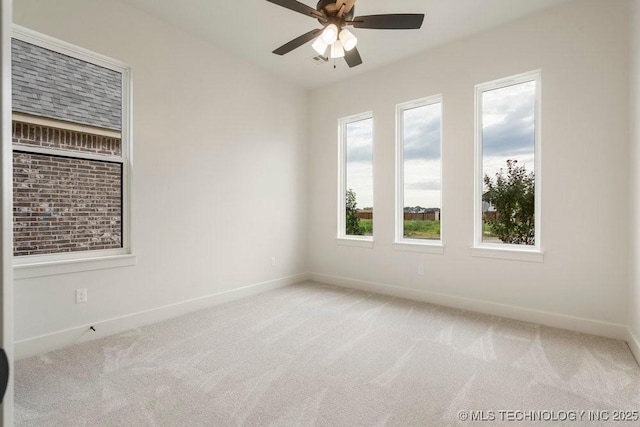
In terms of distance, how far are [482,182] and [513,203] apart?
15.3 inches

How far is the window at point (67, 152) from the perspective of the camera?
8.61 ft

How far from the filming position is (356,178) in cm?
489

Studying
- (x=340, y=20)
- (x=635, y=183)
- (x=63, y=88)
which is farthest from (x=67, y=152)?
(x=635, y=183)

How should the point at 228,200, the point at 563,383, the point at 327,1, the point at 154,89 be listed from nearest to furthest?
the point at 563,383, the point at 327,1, the point at 154,89, the point at 228,200

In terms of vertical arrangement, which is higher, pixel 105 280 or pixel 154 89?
pixel 154 89

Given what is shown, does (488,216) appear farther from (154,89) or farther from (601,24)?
(154,89)

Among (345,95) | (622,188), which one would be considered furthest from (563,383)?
(345,95)

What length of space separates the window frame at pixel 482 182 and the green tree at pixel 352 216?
1.64m

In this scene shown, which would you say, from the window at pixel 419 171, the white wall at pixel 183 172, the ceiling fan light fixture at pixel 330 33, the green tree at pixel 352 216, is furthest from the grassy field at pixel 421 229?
the ceiling fan light fixture at pixel 330 33

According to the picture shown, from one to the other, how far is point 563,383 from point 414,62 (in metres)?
3.59

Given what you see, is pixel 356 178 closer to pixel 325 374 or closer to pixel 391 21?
pixel 391 21

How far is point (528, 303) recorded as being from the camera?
3.36 meters

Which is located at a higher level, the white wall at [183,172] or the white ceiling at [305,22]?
the white ceiling at [305,22]

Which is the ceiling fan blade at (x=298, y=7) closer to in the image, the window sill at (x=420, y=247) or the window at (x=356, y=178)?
the window at (x=356, y=178)
